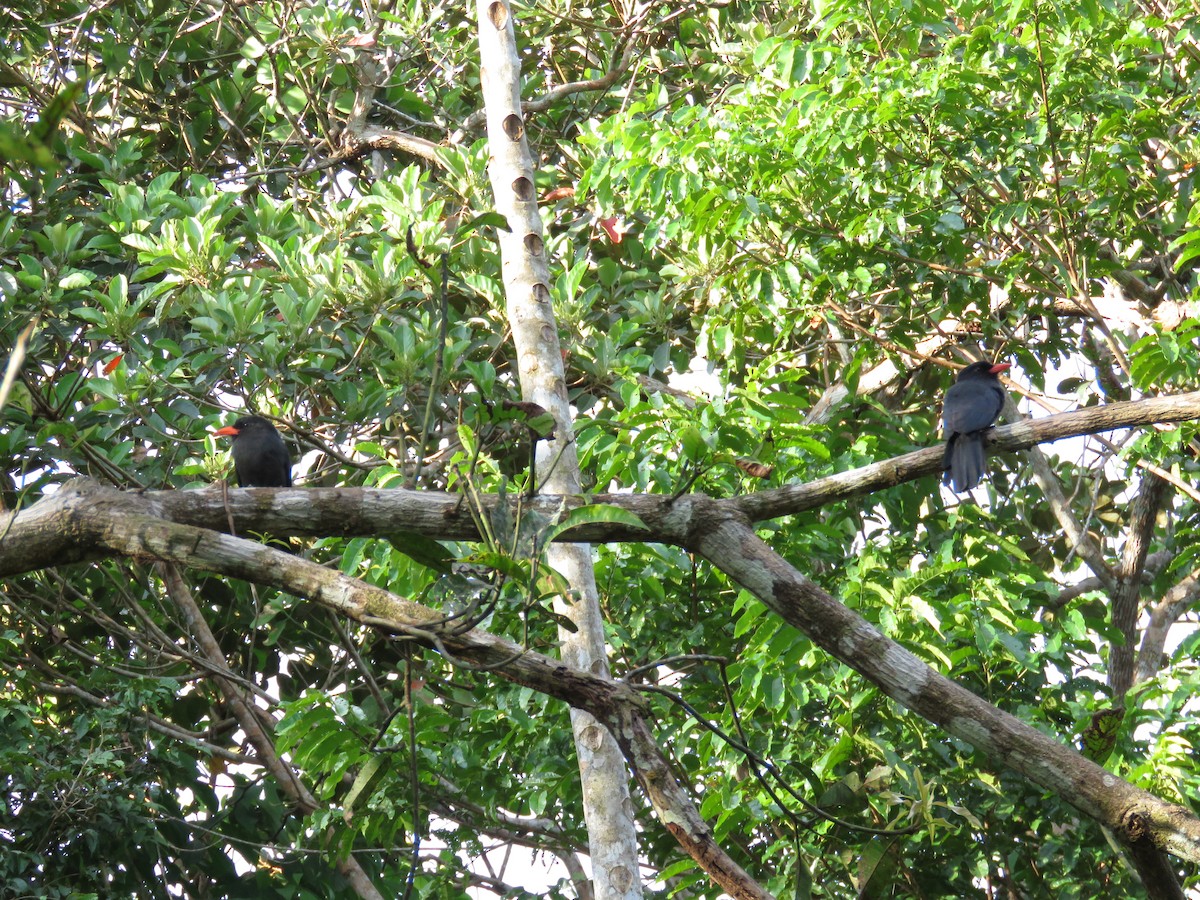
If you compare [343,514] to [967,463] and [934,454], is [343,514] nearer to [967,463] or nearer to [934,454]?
[934,454]

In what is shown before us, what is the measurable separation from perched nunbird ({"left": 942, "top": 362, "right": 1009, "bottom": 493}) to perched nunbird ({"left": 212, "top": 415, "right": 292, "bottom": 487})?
2853mm

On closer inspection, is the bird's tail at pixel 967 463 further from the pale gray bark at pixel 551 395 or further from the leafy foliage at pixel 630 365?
the pale gray bark at pixel 551 395

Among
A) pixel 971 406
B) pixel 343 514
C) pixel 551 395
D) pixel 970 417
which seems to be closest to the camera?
pixel 343 514

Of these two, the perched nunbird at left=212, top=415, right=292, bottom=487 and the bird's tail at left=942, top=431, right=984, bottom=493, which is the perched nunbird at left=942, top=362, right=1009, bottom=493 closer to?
the bird's tail at left=942, top=431, right=984, bottom=493

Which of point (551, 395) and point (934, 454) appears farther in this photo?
point (551, 395)

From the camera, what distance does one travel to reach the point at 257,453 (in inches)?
216

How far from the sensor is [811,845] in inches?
171

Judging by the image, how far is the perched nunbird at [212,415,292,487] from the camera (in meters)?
5.48

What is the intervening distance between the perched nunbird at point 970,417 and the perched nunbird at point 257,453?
2.85m

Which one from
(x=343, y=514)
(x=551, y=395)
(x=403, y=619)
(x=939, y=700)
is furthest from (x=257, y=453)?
(x=939, y=700)

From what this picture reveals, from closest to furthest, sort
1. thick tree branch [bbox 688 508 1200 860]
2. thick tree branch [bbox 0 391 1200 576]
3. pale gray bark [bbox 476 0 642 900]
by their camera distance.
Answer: thick tree branch [bbox 688 508 1200 860] < thick tree branch [bbox 0 391 1200 576] < pale gray bark [bbox 476 0 642 900]

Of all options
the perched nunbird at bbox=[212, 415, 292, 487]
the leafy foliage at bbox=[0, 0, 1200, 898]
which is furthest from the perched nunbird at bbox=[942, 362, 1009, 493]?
the perched nunbird at bbox=[212, 415, 292, 487]

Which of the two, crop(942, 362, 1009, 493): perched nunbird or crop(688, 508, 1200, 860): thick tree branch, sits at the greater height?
crop(942, 362, 1009, 493): perched nunbird

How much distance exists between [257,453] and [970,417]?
10.1ft
